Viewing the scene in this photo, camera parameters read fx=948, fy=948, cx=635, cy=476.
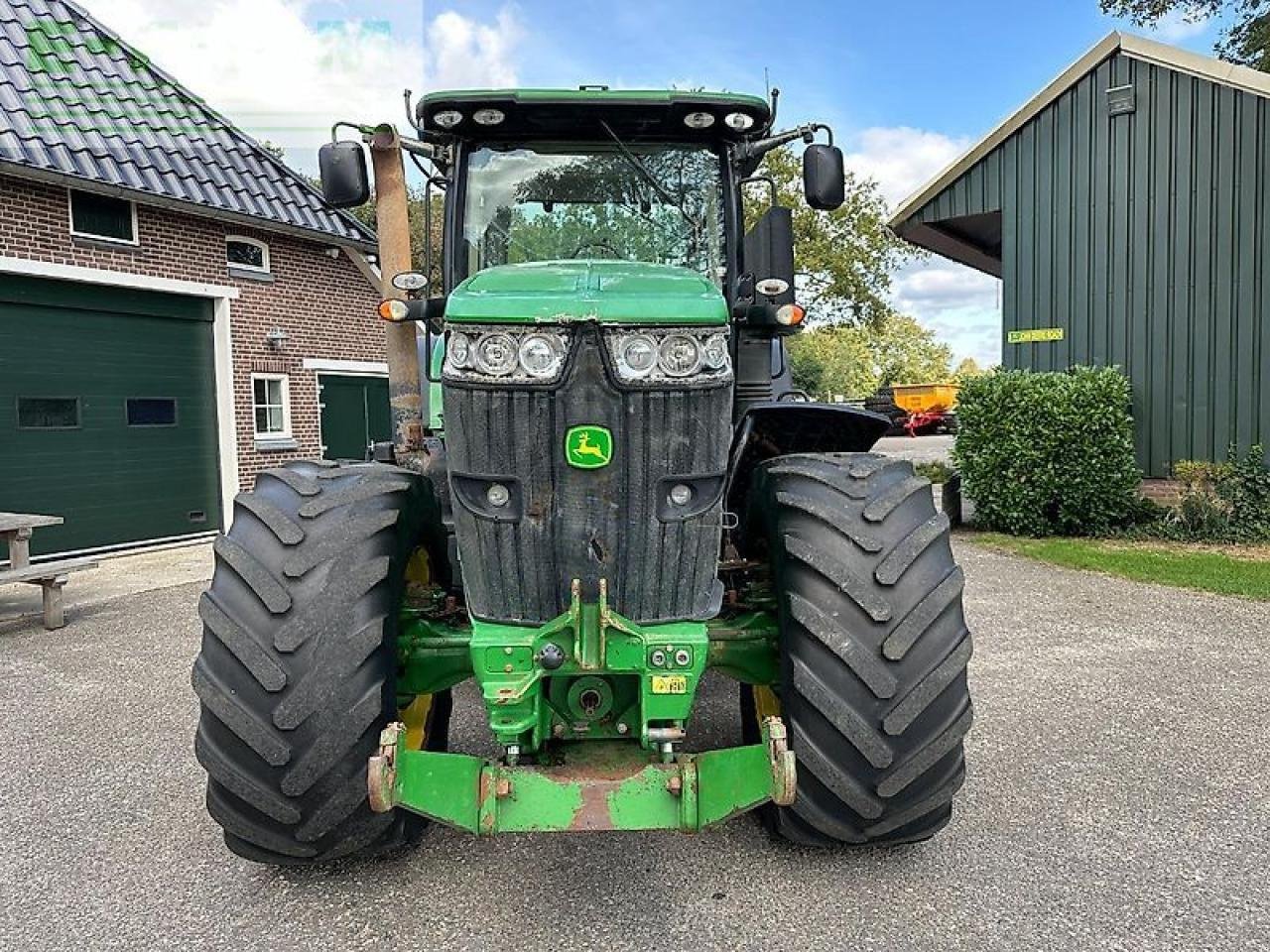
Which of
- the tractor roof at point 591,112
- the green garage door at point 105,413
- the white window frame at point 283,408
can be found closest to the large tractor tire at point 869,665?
the tractor roof at point 591,112

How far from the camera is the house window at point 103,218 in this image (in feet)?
31.3

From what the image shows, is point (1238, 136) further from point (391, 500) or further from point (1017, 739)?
point (391, 500)

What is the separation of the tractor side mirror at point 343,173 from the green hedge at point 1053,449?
7.56 meters

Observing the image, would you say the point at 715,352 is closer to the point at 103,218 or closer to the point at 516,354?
the point at 516,354

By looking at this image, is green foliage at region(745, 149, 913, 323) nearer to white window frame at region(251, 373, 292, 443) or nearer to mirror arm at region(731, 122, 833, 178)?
white window frame at region(251, 373, 292, 443)

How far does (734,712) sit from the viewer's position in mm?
4348

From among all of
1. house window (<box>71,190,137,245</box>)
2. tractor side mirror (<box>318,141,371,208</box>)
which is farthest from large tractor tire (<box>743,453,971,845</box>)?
house window (<box>71,190,137,245</box>)

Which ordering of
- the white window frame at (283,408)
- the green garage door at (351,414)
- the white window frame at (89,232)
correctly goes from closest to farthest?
the white window frame at (89,232) < the white window frame at (283,408) < the green garage door at (351,414)

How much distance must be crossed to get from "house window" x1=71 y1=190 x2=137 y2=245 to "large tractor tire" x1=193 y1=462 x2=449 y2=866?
8.55 m

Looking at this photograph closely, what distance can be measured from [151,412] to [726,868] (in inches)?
375

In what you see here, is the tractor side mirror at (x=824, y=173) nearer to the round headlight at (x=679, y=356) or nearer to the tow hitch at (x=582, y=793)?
the round headlight at (x=679, y=356)

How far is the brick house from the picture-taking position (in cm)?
915

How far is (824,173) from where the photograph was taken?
363cm

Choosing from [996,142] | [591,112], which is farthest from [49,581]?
[996,142]
